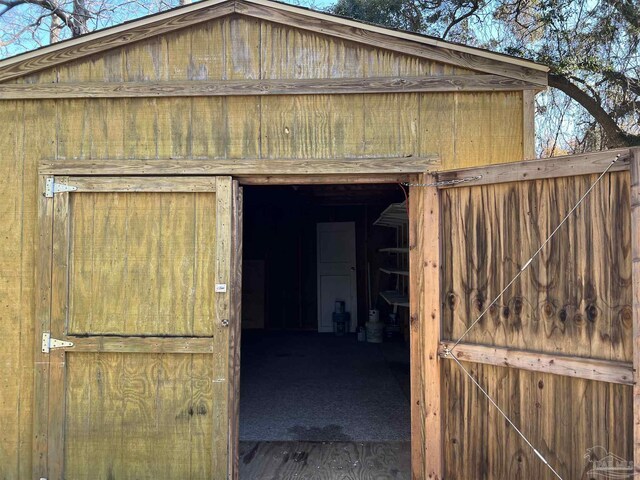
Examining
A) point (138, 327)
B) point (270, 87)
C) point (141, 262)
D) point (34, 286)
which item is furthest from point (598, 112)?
point (34, 286)

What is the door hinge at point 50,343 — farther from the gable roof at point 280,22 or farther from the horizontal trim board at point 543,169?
the horizontal trim board at point 543,169

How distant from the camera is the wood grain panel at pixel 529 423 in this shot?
2314mm

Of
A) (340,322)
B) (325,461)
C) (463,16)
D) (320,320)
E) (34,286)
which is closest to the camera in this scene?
(34,286)

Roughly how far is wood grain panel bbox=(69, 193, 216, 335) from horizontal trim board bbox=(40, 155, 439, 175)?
0.16m

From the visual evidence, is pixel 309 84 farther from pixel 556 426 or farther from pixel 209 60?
pixel 556 426

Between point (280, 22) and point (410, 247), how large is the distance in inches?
66.8

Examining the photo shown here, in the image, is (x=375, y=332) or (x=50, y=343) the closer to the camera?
(x=50, y=343)

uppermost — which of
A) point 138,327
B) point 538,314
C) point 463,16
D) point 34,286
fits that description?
point 463,16

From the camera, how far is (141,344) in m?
3.02

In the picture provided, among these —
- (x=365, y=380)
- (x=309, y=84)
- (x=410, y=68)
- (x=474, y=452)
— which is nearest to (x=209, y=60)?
(x=309, y=84)

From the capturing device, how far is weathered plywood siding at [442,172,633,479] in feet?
7.56

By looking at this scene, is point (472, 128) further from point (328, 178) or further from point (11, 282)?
point (11, 282)

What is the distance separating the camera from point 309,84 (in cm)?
306

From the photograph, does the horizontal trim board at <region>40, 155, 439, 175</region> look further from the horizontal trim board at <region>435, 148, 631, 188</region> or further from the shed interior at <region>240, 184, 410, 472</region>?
the shed interior at <region>240, 184, 410, 472</region>
